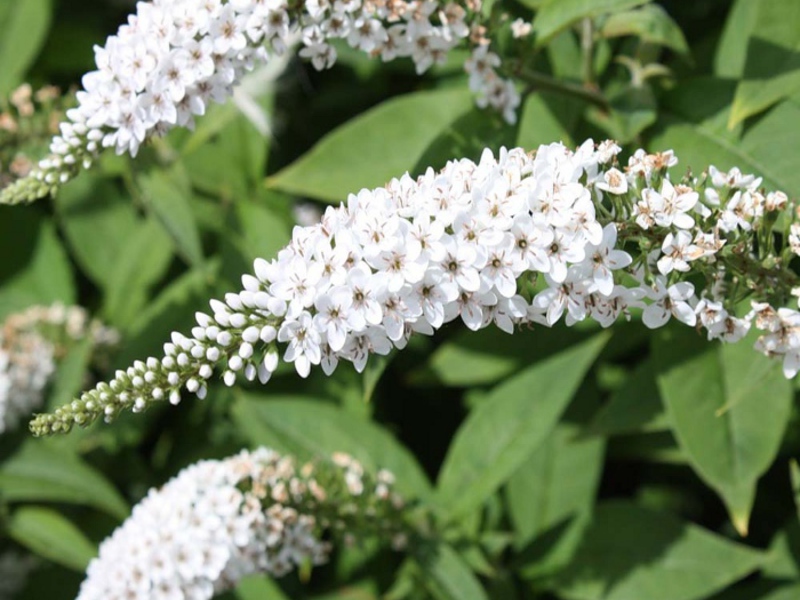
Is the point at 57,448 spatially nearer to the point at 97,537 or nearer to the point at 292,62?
the point at 97,537

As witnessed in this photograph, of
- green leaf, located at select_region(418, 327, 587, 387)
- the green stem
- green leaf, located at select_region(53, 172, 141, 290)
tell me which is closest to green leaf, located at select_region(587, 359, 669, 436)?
green leaf, located at select_region(418, 327, 587, 387)

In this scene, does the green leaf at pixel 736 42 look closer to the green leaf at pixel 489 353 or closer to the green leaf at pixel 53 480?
the green leaf at pixel 489 353

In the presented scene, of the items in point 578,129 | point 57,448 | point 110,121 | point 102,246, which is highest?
point 110,121

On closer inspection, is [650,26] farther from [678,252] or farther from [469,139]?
[678,252]

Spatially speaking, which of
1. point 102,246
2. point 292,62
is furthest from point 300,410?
point 292,62

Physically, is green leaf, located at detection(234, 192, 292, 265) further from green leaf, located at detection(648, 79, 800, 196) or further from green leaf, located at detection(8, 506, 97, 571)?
green leaf, located at detection(648, 79, 800, 196)

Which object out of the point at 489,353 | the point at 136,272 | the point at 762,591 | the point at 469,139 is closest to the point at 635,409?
the point at 489,353

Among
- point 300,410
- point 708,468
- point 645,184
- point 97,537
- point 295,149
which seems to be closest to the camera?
point 645,184
